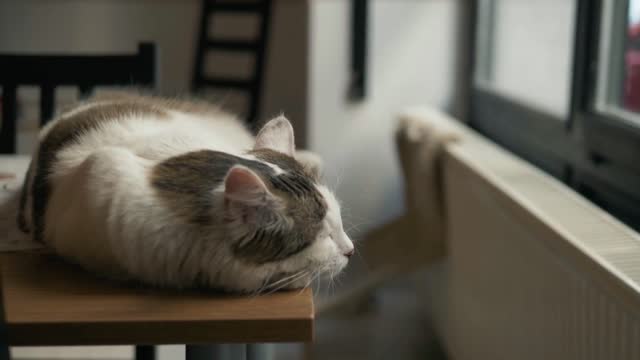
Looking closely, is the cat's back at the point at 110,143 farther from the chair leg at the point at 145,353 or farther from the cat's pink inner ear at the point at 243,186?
the chair leg at the point at 145,353

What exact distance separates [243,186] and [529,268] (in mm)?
696

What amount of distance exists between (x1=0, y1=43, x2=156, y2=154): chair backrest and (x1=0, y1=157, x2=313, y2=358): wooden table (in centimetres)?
82

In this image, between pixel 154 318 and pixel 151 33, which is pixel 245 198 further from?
pixel 151 33

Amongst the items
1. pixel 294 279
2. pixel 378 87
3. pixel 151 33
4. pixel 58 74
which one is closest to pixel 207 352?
pixel 294 279

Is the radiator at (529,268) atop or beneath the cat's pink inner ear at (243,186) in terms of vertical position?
beneath

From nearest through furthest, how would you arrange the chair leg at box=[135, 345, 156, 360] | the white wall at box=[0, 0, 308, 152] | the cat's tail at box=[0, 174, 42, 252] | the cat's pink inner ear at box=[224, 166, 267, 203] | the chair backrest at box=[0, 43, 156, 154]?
1. the cat's pink inner ear at box=[224, 166, 267, 203]
2. the cat's tail at box=[0, 174, 42, 252]
3. the chair leg at box=[135, 345, 156, 360]
4. the chair backrest at box=[0, 43, 156, 154]
5. the white wall at box=[0, 0, 308, 152]

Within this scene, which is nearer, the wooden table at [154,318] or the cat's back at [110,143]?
the wooden table at [154,318]

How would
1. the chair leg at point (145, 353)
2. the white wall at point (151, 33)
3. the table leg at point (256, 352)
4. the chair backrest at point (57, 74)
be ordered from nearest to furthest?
the table leg at point (256, 352), the chair leg at point (145, 353), the chair backrest at point (57, 74), the white wall at point (151, 33)

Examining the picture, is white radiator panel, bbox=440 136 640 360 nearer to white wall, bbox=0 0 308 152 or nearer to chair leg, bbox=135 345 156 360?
chair leg, bbox=135 345 156 360

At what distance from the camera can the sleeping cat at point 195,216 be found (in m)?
0.78

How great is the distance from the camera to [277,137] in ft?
3.10

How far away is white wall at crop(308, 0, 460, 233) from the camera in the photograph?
2633 millimetres

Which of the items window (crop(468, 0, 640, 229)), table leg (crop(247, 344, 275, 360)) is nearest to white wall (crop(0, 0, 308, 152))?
window (crop(468, 0, 640, 229))

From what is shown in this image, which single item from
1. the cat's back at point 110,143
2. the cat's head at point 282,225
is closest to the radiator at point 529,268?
the cat's head at point 282,225
